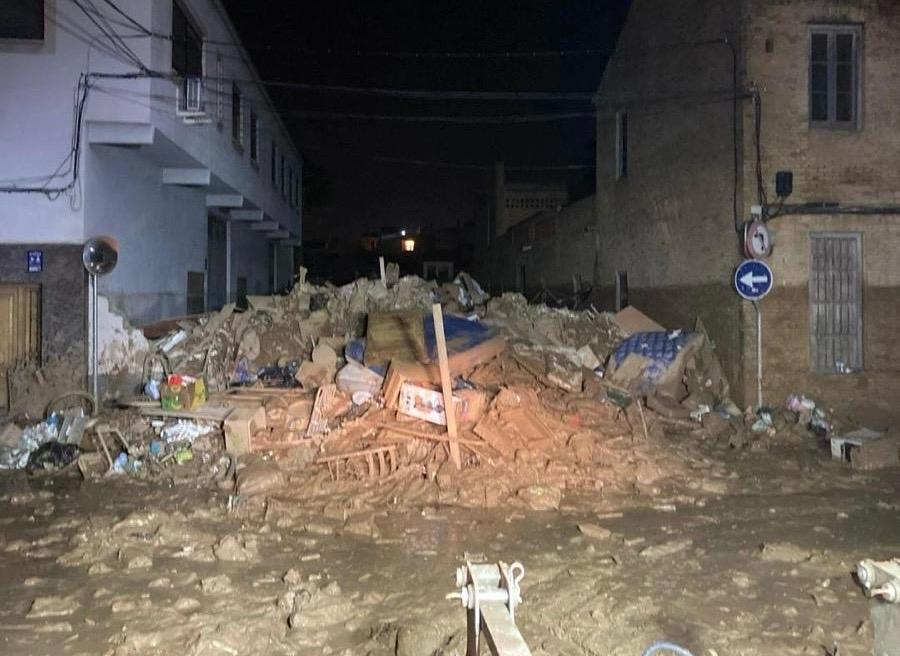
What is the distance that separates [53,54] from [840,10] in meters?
12.4

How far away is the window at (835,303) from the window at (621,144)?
5.70m

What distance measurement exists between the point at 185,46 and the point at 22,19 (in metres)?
3.04

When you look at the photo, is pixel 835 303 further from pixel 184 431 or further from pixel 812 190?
pixel 184 431

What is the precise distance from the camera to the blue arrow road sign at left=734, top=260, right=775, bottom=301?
1211 centimetres

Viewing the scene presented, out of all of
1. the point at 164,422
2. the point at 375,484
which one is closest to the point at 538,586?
the point at 375,484

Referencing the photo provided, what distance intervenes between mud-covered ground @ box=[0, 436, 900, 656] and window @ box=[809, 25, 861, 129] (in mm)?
6387

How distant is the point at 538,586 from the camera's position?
6152mm

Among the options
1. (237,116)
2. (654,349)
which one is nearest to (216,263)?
(237,116)

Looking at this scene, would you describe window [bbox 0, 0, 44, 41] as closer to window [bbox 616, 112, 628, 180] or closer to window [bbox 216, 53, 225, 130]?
window [bbox 216, 53, 225, 130]

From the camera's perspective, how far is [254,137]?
21.9m

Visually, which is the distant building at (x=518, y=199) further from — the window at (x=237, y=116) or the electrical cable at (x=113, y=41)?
the electrical cable at (x=113, y=41)

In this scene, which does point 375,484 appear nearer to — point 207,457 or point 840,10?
point 207,457

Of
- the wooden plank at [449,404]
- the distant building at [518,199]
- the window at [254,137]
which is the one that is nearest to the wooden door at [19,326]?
the wooden plank at [449,404]

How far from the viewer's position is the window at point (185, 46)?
548 inches
